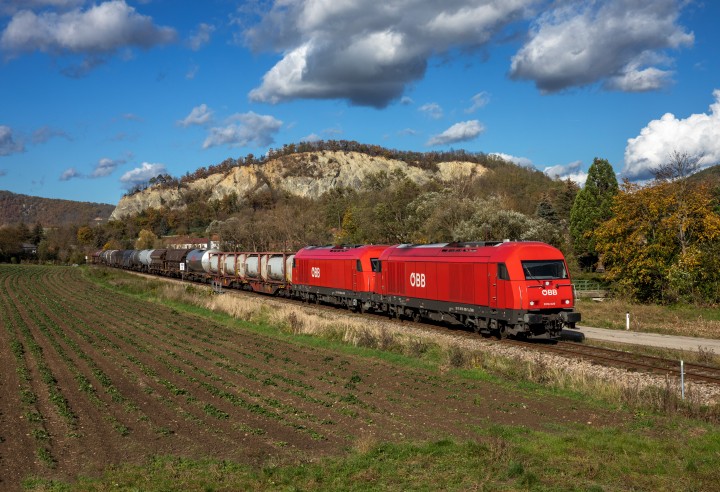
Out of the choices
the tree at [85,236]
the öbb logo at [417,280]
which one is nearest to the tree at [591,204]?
the öbb logo at [417,280]

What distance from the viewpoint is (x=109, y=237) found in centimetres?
17162

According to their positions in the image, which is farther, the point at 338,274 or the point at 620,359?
the point at 338,274

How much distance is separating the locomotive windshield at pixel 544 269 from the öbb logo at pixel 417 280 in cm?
685

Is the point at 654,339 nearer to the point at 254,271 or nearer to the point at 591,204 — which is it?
the point at 254,271

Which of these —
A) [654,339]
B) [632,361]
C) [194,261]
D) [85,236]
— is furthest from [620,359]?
[85,236]

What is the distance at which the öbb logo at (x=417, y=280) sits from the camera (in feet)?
96.0

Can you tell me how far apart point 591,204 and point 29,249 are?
5361 inches

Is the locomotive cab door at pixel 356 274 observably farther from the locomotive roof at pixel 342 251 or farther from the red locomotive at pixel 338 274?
the locomotive roof at pixel 342 251

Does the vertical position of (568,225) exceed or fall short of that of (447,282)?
it exceeds it

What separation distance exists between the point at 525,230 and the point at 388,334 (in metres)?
39.1

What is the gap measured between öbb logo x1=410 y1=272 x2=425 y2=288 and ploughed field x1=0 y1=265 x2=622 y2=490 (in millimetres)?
7711

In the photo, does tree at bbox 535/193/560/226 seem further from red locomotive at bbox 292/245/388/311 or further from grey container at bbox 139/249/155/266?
grey container at bbox 139/249/155/266

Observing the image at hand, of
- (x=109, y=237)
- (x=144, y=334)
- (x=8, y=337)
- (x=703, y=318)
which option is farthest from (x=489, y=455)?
(x=109, y=237)

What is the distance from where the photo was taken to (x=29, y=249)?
498 feet
